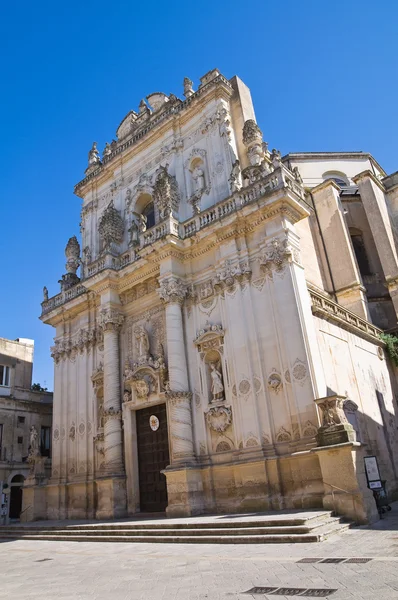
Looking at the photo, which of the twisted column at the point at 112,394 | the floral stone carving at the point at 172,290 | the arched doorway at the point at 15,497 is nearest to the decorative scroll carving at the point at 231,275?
the floral stone carving at the point at 172,290

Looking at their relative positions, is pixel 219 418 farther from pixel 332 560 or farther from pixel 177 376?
pixel 332 560

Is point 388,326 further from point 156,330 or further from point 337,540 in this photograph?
point 337,540

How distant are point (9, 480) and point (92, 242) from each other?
1425cm

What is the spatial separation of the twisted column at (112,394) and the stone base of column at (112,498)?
1.10 feet

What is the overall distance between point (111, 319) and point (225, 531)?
1025 cm

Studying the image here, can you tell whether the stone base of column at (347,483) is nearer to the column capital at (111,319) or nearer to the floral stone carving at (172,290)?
the floral stone carving at (172,290)

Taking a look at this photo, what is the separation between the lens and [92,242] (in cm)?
2269

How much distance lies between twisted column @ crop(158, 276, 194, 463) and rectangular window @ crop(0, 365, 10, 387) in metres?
16.4

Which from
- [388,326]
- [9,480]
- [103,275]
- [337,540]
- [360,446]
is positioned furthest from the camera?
[9,480]

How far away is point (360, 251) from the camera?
82.2ft

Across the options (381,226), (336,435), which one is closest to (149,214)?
(381,226)

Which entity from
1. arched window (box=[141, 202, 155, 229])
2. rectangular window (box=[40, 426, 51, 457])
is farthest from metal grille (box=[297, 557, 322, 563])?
rectangular window (box=[40, 426, 51, 457])

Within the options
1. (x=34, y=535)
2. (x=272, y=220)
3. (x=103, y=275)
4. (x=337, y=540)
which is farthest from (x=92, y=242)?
(x=337, y=540)

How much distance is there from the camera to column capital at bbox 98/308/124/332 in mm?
18109
